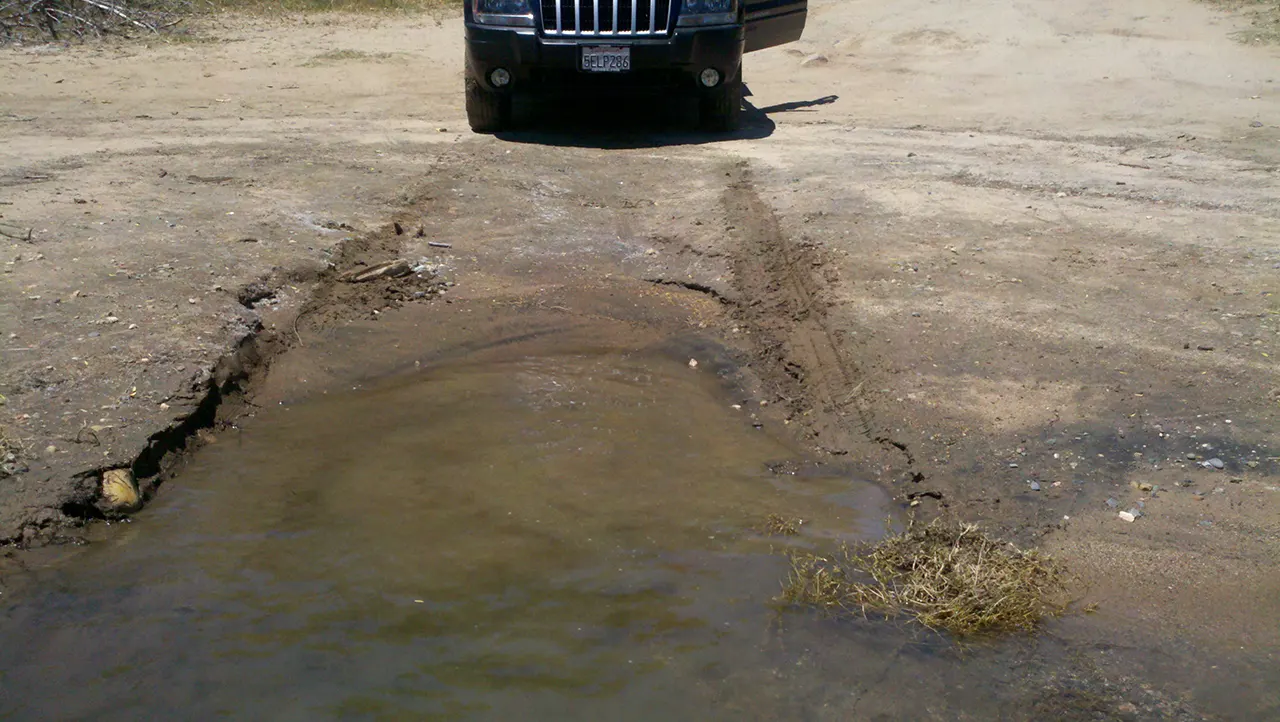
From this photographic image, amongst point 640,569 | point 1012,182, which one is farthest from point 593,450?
point 1012,182

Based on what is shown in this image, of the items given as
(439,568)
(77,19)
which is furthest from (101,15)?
(439,568)

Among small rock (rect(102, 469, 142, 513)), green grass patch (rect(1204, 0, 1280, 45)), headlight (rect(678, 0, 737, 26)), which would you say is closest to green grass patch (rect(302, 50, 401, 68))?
headlight (rect(678, 0, 737, 26))

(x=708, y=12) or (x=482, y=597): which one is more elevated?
(x=708, y=12)

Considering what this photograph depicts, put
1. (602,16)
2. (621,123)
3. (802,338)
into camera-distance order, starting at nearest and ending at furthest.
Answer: (802,338) → (602,16) → (621,123)

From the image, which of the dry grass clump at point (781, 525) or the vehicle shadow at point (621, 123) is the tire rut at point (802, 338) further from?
the vehicle shadow at point (621, 123)

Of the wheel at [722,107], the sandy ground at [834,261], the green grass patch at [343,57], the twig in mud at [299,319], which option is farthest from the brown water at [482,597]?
the green grass patch at [343,57]

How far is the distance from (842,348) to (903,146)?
4.32m

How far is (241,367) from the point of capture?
4.89 meters

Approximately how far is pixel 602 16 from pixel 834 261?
11.0 ft

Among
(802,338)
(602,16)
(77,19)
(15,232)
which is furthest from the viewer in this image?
(77,19)

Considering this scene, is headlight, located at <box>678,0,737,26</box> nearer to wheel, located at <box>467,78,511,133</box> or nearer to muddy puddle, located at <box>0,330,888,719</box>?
wheel, located at <box>467,78,511,133</box>

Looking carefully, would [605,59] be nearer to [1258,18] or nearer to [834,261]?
[834,261]

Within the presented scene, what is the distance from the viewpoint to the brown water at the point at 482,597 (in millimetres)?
3002

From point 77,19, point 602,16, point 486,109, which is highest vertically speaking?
point 602,16
